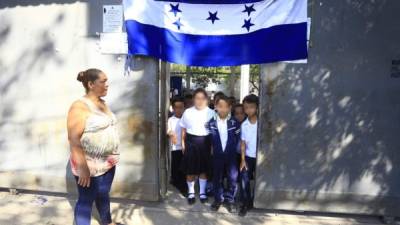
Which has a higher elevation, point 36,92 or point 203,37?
point 203,37

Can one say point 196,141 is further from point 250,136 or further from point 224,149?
point 250,136

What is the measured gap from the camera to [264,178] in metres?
4.70

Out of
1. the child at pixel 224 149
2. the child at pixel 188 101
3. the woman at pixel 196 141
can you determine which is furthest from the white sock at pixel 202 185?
the child at pixel 188 101

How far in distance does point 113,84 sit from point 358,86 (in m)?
2.78

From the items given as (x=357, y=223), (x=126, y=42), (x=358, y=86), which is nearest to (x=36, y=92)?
(x=126, y=42)

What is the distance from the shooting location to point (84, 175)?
3.63m

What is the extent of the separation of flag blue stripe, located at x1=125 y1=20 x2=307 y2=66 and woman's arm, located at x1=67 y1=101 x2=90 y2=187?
128 centimetres

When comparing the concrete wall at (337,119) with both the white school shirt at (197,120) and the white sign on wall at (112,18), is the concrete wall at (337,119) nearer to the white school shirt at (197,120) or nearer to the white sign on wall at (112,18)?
the white school shirt at (197,120)

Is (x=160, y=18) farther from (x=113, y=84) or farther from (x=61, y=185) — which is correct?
(x=61, y=185)

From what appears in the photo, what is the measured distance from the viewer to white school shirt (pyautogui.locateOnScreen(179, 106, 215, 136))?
4941 mm

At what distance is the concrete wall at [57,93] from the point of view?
4.78 metres

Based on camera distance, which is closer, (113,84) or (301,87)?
(301,87)

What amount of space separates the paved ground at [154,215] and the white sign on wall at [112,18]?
6.88 feet

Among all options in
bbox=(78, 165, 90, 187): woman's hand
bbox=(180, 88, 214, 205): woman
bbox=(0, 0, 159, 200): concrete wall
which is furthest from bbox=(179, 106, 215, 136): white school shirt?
bbox=(78, 165, 90, 187): woman's hand
